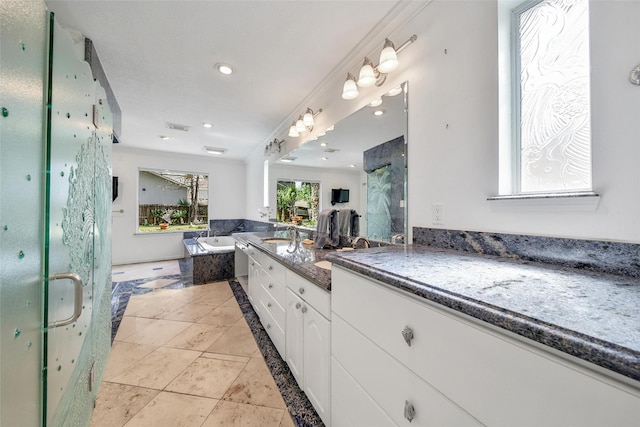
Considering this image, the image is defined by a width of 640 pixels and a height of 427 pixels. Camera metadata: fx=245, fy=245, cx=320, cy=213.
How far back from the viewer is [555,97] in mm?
1030

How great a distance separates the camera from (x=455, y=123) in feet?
4.30

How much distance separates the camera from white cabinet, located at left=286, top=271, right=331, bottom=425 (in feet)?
4.02

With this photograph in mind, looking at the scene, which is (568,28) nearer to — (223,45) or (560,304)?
(560,304)

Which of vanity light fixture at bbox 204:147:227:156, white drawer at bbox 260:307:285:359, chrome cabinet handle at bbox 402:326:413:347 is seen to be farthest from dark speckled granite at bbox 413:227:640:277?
vanity light fixture at bbox 204:147:227:156

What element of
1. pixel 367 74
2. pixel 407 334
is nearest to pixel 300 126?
pixel 367 74

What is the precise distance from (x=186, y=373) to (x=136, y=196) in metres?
4.70

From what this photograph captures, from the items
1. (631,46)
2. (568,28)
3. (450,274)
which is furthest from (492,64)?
(450,274)

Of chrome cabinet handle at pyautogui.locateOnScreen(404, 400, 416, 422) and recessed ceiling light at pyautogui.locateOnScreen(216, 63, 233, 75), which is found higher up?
recessed ceiling light at pyautogui.locateOnScreen(216, 63, 233, 75)

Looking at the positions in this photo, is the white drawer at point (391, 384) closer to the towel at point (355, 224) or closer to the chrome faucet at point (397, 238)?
the chrome faucet at point (397, 238)

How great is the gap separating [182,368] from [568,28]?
2954 millimetres

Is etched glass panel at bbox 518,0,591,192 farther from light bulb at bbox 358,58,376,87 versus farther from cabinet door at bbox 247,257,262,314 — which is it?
cabinet door at bbox 247,257,262,314

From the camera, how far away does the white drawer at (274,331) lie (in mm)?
1824

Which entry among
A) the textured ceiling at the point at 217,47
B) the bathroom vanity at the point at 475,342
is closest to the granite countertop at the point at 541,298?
the bathroom vanity at the point at 475,342

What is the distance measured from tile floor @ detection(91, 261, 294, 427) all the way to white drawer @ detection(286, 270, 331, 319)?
707 millimetres
